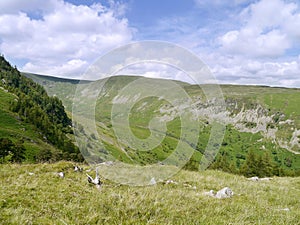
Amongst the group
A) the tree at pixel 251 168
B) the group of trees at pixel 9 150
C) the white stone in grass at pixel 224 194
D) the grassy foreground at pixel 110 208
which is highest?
the grassy foreground at pixel 110 208

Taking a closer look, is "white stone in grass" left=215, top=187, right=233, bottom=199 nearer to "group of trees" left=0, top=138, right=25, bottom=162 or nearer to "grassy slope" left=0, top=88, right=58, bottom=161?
"group of trees" left=0, top=138, right=25, bottom=162

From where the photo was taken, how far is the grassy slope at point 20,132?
103m

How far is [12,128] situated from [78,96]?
4777 inches

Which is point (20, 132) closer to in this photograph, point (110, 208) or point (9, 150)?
point (9, 150)

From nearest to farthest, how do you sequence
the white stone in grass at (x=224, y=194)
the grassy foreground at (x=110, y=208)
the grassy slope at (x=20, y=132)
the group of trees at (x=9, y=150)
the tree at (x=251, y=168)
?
the grassy foreground at (x=110, y=208) < the white stone in grass at (x=224, y=194) < the tree at (x=251, y=168) < the group of trees at (x=9, y=150) < the grassy slope at (x=20, y=132)

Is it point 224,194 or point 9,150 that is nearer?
point 224,194

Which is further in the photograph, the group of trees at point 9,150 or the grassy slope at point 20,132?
the grassy slope at point 20,132

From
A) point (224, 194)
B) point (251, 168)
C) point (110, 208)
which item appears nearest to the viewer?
point (110, 208)

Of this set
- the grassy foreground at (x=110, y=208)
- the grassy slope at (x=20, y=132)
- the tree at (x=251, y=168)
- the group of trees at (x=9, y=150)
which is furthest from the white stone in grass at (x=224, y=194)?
the grassy slope at (x=20, y=132)

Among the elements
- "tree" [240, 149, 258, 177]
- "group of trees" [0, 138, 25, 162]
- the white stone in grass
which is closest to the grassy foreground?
the white stone in grass

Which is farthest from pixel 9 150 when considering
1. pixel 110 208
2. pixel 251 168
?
pixel 110 208

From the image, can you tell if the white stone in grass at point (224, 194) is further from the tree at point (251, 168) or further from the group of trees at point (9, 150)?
the group of trees at point (9, 150)

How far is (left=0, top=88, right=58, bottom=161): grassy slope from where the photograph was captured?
103m

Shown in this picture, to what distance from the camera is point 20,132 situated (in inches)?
4552
